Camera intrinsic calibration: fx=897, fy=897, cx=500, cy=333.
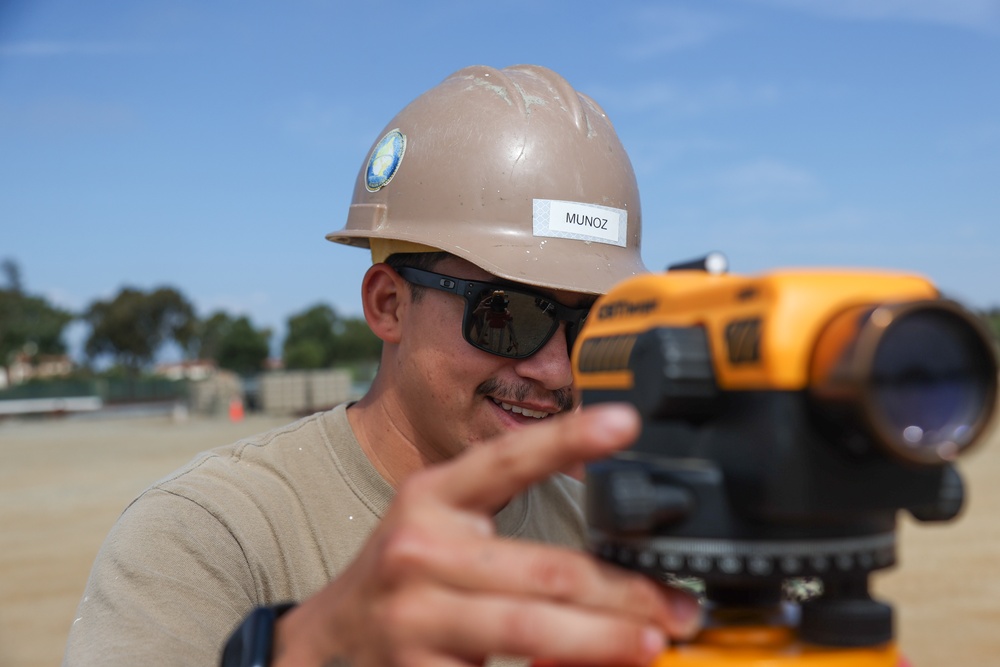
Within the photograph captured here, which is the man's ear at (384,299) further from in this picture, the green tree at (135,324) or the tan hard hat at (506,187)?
the green tree at (135,324)

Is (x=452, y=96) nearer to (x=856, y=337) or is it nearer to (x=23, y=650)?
(x=856, y=337)

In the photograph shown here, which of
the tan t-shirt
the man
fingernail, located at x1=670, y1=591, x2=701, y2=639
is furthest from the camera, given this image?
the man

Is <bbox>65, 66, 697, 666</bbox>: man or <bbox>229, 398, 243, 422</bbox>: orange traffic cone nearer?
<bbox>65, 66, 697, 666</bbox>: man

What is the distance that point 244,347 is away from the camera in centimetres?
7200

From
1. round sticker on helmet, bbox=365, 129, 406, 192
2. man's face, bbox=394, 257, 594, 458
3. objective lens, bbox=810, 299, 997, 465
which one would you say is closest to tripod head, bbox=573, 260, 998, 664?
objective lens, bbox=810, 299, 997, 465

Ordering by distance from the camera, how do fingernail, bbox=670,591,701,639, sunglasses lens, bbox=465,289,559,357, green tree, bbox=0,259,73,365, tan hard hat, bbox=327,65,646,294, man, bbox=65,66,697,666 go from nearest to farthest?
1. fingernail, bbox=670,591,701,639
2. man, bbox=65,66,697,666
3. sunglasses lens, bbox=465,289,559,357
4. tan hard hat, bbox=327,65,646,294
5. green tree, bbox=0,259,73,365

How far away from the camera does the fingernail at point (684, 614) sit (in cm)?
102

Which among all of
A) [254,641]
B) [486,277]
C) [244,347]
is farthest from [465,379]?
[244,347]

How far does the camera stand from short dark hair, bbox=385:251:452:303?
2520mm

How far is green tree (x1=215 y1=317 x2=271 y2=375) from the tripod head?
241ft

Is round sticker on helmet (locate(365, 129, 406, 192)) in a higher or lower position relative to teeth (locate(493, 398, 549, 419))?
higher

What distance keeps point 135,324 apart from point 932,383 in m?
70.1

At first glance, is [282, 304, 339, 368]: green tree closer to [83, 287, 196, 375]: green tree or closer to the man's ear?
[83, 287, 196, 375]: green tree

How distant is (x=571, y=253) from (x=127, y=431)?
1102 inches
